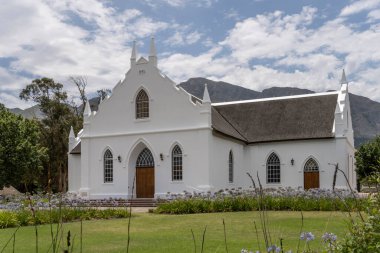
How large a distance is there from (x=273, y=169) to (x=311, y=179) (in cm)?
298

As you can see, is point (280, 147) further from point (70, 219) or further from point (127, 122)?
point (70, 219)

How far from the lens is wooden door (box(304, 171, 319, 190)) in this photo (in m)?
34.7

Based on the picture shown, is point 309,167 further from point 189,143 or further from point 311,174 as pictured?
point 189,143

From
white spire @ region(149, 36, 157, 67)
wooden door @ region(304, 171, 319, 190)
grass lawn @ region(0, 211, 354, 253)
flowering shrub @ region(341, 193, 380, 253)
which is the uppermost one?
white spire @ region(149, 36, 157, 67)

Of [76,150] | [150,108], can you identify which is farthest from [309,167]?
[76,150]

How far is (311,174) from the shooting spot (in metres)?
34.8

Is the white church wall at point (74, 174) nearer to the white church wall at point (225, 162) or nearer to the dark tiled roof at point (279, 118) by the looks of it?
the dark tiled roof at point (279, 118)

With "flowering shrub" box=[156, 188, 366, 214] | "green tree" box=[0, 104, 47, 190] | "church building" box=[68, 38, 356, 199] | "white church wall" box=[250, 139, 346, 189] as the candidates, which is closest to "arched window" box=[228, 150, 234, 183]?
"church building" box=[68, 38, 356, 199]

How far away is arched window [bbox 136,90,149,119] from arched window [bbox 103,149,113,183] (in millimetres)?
3640

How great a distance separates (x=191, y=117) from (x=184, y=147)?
6.84 ft

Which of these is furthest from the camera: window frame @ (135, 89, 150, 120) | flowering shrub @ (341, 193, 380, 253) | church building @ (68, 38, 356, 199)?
window frame @ (135, 89, 150, 120)

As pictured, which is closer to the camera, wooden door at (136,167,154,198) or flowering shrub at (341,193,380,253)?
flowering shrub at (341,193,380,253)

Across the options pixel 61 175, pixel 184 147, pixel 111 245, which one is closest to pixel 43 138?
pixel 61 175

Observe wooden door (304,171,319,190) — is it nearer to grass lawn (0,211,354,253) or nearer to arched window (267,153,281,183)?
arched window (267,153,281,183)
